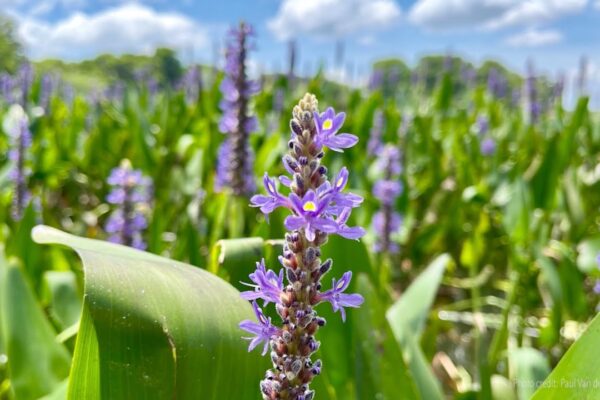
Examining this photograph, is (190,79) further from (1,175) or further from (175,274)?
(175,274)

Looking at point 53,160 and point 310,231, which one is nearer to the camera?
point 310,231

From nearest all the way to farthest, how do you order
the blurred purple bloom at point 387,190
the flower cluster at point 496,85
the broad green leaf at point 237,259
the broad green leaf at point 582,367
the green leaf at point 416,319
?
the broad green leaf at point 582,367, the broad green leaf at point 237,259, the green leaf at point 416,319, the blurred purple bloom at point 387,190, the flower cluster at point 496,85

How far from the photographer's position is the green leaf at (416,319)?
176cm

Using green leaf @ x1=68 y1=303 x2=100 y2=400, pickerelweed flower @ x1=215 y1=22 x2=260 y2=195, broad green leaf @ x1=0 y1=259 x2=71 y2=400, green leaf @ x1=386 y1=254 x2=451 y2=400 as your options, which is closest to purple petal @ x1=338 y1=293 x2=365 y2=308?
green leaf @ x1=68 y1=303 x2=100 y2=400

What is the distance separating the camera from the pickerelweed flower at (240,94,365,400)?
76 centimetres

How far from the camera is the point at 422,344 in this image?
2744 mm

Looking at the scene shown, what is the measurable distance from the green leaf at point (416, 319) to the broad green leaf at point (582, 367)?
737 millimetres

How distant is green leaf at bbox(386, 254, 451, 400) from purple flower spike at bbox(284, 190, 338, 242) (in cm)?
111

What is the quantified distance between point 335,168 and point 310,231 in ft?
12.1

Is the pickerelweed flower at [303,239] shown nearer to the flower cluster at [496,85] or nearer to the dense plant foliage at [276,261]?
the dense plant foliage at [276,261]

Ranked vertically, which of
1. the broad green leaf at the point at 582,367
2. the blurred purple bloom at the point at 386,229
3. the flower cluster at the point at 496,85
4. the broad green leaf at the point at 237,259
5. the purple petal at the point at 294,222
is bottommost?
the blurred purple bloom at the point at 386,229

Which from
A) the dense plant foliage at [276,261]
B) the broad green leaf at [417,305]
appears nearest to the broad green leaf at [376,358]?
the dense plant foliage at [276,261]

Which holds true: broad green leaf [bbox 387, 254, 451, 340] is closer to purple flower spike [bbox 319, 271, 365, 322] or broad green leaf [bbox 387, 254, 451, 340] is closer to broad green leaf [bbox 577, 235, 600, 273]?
broad green leaf [bbox 577, 235, 600, 273]

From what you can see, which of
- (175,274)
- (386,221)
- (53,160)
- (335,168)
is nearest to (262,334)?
(175,274)
